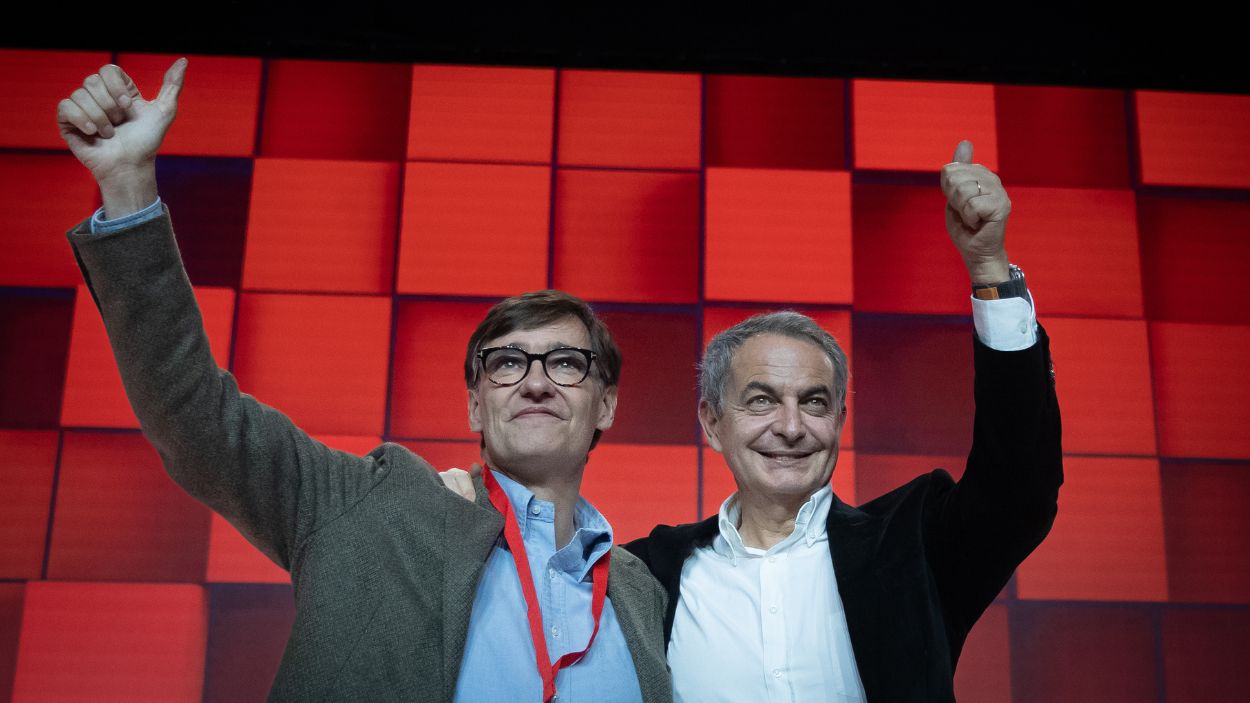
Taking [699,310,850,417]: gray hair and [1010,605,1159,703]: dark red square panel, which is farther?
[1010,605,1159,703]: dark red square panel

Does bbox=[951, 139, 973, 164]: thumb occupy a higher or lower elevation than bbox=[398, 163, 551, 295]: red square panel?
lower

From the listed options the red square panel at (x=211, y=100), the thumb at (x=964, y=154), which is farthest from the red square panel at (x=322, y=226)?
the thumb at (x=964, y=154)

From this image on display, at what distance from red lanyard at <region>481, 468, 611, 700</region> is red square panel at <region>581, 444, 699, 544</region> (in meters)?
1.39

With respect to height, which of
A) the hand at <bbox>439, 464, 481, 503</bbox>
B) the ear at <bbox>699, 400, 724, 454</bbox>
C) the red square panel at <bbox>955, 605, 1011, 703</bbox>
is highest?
the ear at <bbox>699, 400, 724, 454</bbox>


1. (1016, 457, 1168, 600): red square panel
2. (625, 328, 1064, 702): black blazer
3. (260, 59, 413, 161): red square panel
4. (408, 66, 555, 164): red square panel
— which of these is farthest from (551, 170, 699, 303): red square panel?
(625, 328, 1064, 702): black blazer

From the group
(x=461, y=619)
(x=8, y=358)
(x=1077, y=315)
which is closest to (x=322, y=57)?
(x=8, y=358)

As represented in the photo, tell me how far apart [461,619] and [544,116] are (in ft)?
7.69

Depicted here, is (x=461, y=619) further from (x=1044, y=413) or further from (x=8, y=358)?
(x=8, y=358)

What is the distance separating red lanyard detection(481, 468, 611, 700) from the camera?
149 cm

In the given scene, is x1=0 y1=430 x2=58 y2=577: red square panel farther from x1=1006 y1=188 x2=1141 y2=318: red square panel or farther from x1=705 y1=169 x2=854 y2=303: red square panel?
x1=1006 y1=188 x2=1141 y2=318: red square panel

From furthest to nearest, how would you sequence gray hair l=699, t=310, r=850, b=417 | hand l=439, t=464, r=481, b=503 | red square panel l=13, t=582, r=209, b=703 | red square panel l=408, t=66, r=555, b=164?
red square panel l=408, t=66, r=555, b=164 < red square panel l=13, t=582, r=209, b=703 < gray hair l=699, t=310, r=850, b=417 < hand l=439, t=464, r=481, b=503

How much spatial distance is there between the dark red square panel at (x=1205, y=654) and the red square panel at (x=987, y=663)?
1.79ft

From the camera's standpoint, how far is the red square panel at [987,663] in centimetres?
304

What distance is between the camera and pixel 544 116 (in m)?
3.41
